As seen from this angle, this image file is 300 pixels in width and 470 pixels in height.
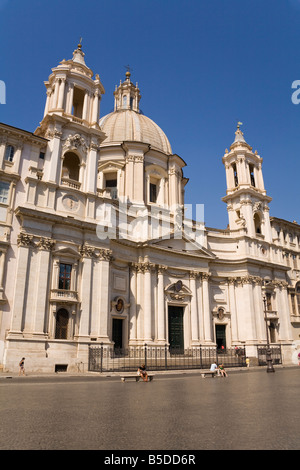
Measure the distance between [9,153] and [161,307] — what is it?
19274 millimetres

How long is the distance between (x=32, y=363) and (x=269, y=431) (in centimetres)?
2094

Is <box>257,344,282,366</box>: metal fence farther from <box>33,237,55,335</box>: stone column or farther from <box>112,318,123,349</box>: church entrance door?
<box>33,237,55,335</box>: stone column

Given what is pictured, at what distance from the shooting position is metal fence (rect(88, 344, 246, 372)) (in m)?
26.0

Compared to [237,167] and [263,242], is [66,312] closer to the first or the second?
[263,242]

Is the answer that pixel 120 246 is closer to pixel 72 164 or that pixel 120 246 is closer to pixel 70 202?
pixel 70 202

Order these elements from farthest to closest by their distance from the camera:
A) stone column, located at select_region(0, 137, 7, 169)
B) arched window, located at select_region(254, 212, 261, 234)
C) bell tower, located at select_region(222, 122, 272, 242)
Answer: arched window, located at select_region(254, 212, 261, 234) → bell tower, located at select_region(222, 122, 272, 242) → stone column, located at select_region(0, 137, 7, 169)

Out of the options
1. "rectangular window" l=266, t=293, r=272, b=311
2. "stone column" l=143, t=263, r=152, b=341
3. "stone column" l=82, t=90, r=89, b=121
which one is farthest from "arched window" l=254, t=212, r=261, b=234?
"stone column" l=82, t=90, r=89, b=121

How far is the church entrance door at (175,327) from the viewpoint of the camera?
117ft

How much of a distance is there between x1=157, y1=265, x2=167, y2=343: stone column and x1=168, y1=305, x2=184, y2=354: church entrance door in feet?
6.48

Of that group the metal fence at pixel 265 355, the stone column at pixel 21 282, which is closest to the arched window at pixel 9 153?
the stone column at pixel 21 282

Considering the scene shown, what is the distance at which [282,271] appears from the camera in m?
46.6

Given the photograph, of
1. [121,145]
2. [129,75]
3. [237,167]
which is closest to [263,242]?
[237,167]
